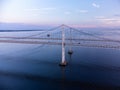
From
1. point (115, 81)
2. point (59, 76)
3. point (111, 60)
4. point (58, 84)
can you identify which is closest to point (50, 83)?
point (58, 84)

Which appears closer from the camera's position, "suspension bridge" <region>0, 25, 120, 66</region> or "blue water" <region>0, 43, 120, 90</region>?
"blue water" <region>0, 43, 120, 90</region>

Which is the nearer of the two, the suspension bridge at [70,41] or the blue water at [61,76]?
the blue water at [61,76]

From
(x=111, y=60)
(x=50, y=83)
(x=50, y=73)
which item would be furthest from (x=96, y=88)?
(x=111, y=60)

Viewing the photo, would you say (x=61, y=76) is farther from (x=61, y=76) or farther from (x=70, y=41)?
(x=70, y=41)

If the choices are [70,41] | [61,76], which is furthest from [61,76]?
[70,41]

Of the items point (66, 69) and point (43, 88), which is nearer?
point (43, 88)

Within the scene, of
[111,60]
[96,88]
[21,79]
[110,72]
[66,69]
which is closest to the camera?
[96,88]

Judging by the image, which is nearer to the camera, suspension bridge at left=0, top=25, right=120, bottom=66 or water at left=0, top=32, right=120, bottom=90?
water at left=0, top=32, right=120, bottom=90

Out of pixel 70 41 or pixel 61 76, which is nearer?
pixel 61 76

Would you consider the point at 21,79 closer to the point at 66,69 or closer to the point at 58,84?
the point at 58,84

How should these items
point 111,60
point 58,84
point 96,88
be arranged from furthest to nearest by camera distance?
point 111,60
point 58,84
point 96,88
